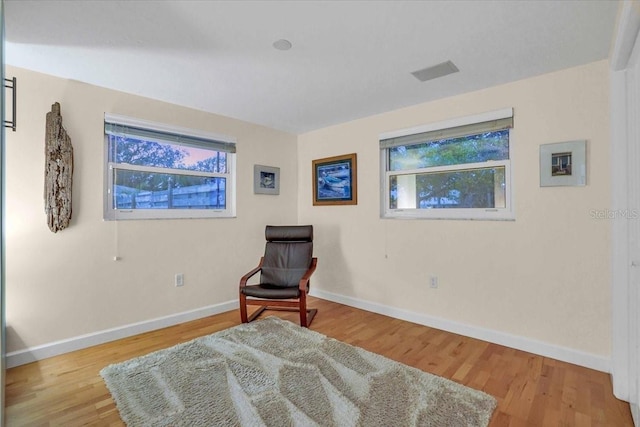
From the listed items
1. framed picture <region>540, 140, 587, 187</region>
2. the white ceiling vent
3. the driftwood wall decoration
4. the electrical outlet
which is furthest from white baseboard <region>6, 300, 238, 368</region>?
framed picture <region>540, 140, 587, 187</region>

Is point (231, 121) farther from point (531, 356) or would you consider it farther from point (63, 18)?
point (531, 356)

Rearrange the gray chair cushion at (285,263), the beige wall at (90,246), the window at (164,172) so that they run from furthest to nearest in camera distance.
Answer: the gray chair cushion at (285,263) → the window at (164,172) → the beige wall at (90,246)

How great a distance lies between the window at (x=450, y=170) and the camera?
2.69 meters

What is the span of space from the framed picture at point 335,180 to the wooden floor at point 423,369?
1528 mm

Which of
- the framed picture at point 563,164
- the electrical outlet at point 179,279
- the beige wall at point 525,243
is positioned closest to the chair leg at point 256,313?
the electrical outlet at point 179,279

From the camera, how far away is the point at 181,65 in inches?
91.0

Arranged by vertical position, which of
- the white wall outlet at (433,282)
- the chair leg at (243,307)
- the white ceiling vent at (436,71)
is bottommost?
the chair leg at (243,307)

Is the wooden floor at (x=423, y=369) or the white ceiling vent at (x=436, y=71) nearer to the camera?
the wooden floor at (x=423, y=369)

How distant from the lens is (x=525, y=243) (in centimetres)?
250

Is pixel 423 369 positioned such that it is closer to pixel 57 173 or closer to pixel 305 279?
pixel 305 279

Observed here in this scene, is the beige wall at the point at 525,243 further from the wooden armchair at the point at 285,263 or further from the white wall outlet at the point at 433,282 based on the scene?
the wooden armchair at the point at 285,263

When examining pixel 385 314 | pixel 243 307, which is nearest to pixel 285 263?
pixel 243 307

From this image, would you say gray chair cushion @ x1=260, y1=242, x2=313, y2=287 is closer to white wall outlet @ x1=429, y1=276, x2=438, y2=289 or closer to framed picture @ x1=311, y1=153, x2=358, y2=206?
framed picture @ x1=311, y1=153, x2=358, y2=206

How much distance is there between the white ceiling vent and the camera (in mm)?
2307
